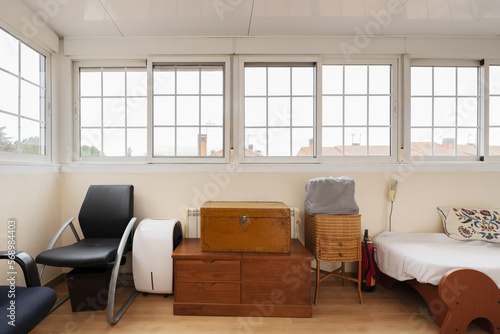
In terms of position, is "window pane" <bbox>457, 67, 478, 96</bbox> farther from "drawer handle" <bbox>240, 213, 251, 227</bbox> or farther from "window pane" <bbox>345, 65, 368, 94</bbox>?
"drawer handle" <bbox>240, 213, 251, 227</bbox>

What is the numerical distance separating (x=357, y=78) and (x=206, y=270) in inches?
103

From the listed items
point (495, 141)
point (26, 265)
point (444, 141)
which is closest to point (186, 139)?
point (26, 265)

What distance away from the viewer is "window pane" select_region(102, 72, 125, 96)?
3.05m

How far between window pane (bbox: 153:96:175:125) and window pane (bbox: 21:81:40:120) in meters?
1.13

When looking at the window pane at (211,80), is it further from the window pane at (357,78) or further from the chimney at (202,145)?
the window pane at (357,78)

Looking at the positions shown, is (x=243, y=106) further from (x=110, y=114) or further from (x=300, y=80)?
(x=110, y=114)

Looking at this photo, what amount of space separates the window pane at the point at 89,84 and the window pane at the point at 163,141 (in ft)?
2.77

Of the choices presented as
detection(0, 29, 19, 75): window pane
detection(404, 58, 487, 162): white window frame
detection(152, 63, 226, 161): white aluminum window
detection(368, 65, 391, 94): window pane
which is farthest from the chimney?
detection(404, 58, 487, 162): white window frame

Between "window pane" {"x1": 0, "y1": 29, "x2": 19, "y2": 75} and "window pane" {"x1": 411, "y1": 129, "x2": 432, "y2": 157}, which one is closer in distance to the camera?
"window pane" {"x1": 0, "y1": 29, "x2": 19, "y2": 75}

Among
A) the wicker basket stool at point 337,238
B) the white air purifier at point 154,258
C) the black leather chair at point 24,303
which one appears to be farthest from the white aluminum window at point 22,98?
the wicker basket stool at point 337,238

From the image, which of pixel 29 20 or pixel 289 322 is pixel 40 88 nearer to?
pixel 29 20

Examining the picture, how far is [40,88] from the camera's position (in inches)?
108

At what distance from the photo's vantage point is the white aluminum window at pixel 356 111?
3053 millimetres

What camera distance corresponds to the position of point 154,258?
8.05 ft
